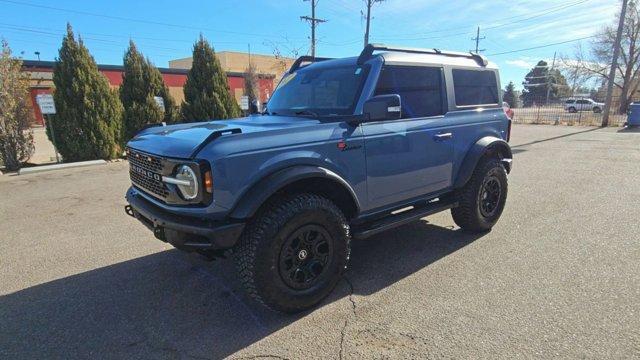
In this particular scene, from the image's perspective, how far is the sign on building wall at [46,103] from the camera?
33.2 feet

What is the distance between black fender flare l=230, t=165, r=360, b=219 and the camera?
8.77 feet

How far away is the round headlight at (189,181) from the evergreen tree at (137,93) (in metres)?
11.3

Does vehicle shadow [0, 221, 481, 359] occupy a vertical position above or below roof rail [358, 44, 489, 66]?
below

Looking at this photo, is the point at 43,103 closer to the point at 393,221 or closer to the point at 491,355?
the point at 393,221

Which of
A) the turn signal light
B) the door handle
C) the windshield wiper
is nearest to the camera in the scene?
the turn signal light

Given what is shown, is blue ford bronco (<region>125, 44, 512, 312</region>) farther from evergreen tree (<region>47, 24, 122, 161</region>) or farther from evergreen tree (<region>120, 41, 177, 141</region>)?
evergreen tree (<region>120, 41, 177, 141</region>)

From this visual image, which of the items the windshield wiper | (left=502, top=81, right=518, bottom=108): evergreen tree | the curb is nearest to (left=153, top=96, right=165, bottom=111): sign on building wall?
the curb

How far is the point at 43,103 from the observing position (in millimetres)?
10156

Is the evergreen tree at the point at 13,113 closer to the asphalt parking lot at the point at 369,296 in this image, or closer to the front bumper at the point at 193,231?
the asphalt parking lot at the point at 369,296

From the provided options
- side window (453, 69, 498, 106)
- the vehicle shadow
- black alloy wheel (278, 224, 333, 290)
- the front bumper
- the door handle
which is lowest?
the vehicle shadow

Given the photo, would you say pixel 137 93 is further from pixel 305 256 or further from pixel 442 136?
pixel 305 256

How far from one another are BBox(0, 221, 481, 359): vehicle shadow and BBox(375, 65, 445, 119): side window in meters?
1.53

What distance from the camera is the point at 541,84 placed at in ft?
286

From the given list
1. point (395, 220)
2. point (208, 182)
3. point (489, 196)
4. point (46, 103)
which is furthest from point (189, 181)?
point (46, 103)
